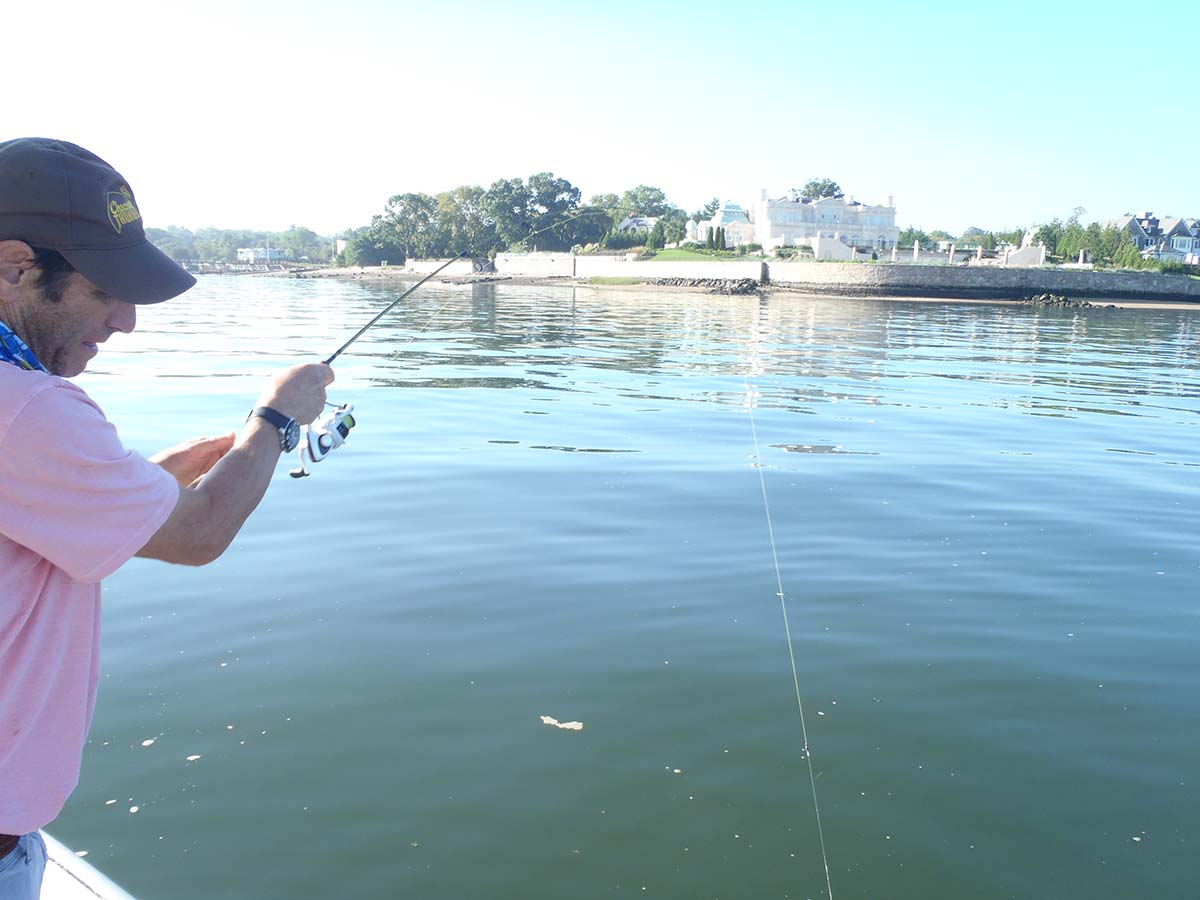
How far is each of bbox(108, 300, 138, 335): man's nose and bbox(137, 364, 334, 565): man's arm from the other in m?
0.33

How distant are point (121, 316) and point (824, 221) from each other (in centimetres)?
13448

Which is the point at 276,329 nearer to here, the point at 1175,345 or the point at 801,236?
the point at 1175,345

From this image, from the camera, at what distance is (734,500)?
847 centimetres

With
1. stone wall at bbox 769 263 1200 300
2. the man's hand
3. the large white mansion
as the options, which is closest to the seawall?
stone wall at bbox 769 263 1200 300

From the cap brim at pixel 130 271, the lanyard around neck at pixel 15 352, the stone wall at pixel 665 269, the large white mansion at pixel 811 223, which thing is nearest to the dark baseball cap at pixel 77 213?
the cap brim at pixel 130 271

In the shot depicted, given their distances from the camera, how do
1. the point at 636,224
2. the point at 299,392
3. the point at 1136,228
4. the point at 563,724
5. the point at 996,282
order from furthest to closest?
the point at 636,224
the point at 1136,228
the point at 996,282
the point at 563,724
the point at 299,392

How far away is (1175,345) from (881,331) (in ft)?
28.2

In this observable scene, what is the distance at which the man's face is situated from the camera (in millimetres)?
1860

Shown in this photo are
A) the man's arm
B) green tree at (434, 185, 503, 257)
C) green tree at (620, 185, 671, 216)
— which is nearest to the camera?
the man's arm

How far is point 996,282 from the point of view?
210 feet

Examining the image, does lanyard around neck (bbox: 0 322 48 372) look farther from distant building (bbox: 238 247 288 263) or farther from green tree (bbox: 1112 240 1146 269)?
distant building (bbox: 238 247 288 263)

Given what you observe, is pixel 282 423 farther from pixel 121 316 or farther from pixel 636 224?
pixel 636 224

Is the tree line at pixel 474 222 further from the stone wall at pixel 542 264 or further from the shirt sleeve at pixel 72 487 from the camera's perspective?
the shirt sleeve at pixel 72 487

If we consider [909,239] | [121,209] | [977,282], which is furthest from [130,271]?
[909,239]
